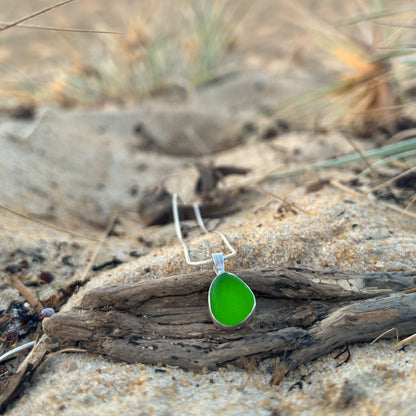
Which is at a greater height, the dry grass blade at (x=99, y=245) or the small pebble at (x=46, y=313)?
the small pebble at (x=46, y=313)

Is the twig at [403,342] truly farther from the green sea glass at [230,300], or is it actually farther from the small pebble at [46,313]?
the small pebble at [46,313]

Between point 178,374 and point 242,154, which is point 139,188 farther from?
point 178,374

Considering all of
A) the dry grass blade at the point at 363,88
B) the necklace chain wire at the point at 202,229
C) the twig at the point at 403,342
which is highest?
the necklace chain wire at the point at 202,229

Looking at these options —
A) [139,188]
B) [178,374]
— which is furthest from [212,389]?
[139,188]

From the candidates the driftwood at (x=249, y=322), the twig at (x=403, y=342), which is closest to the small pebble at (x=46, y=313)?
the driftwood at (x=249, y=322)

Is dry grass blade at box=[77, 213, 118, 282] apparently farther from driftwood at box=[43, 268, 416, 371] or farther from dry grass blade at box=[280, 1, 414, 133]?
dry grass blade at box=[280, 1, 414, 133]

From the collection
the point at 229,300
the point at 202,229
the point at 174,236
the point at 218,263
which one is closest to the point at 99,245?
the point at 174,236

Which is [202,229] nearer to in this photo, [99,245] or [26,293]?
[99,245]

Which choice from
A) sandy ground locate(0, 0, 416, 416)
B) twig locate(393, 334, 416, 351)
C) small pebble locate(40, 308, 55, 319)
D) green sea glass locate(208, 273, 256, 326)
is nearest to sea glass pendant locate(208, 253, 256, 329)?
green sea glass locate(208, 273, 256, 326)
